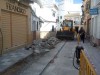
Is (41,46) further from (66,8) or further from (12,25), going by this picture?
(66,8)

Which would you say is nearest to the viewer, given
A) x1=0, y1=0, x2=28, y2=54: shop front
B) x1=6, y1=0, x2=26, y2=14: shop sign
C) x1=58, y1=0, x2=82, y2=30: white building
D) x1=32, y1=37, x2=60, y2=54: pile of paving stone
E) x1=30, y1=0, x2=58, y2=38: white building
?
x1=0, y1=0, x2=28, y2=54: shop front

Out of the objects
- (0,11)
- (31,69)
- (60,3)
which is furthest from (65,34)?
(60,3)

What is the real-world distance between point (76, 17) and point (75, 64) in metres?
69.9

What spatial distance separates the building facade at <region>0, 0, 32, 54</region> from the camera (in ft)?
45.7

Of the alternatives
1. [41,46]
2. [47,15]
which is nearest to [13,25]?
[41,46]

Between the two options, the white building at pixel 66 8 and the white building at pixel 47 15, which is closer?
the white building at pixel 47 15

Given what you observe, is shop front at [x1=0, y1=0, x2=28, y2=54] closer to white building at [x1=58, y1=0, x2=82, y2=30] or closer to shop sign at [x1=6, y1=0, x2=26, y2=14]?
shop sign at [x1=6, y1=0, x2=26, y2=14]

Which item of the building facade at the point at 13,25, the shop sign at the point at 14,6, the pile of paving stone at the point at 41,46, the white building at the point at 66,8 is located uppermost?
the white building at the point at 66,8

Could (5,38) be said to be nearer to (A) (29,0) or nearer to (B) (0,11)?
(B) (0,11)

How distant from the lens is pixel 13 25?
52.5 ft

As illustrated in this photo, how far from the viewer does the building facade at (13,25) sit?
13.9 meters

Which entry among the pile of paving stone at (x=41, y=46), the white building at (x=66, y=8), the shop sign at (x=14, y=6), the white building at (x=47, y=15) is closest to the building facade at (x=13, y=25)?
the shop sign at (x=14, y=6)

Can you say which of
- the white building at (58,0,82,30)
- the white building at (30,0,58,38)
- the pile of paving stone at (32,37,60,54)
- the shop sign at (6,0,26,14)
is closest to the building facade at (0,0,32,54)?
the shop sign at (6,0,26,14)

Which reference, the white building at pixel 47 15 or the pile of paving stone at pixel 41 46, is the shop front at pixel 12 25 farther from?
the white building at pixel 47 15
